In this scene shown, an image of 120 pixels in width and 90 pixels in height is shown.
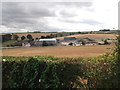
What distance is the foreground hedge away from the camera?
12.2 ft

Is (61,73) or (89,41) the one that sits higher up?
(89,41)

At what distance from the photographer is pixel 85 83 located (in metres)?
4.24

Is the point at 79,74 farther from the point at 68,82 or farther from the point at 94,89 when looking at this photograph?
the point at 94,89

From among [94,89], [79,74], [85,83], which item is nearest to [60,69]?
[79,74]

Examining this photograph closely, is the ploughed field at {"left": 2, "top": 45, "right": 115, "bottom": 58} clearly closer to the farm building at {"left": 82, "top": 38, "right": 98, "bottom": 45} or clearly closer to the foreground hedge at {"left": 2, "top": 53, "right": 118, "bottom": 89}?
the foreground hedge at {"left": 2, "top": 53, "right": 118, "bottom": 89}

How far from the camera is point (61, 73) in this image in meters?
4.71

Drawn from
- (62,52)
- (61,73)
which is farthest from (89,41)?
(61,73)

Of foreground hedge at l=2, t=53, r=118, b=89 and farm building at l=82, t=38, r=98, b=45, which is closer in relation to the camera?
foreground hedge at l=2, t=53, r=118, b=89

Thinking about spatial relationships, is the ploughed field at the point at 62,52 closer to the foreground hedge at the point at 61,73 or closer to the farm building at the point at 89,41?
the foreground hedge at the point at 61,73

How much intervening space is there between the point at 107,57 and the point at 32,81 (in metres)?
2.33

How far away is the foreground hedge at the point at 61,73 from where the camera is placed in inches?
146

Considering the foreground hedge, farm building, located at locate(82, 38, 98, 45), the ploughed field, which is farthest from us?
farm building, located at locate(82, 38, 98, 45)

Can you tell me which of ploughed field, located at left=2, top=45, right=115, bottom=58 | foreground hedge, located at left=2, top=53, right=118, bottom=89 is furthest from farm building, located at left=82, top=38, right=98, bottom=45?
foreground hedge, located at left=2, top=53, right=118, bottom=89

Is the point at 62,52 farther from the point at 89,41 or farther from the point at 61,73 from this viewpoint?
the point at 89,41
